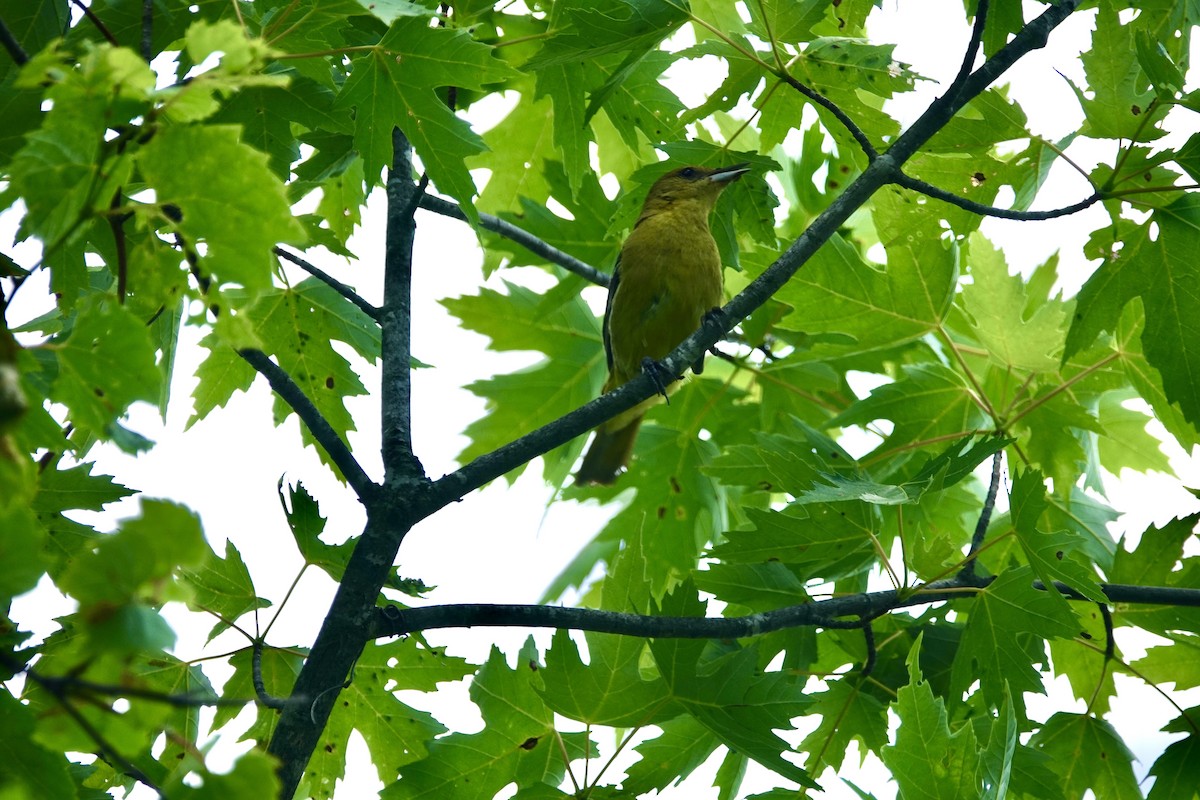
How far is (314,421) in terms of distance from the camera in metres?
2.74

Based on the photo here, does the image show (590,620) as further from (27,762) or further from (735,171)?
(735,171)

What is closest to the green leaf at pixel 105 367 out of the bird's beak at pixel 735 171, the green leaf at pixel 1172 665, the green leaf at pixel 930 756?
the green leaf at pixel 930 756

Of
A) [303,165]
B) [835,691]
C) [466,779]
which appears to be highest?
[303,165]

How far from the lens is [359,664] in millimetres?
3408

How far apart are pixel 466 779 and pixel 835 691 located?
4.40 ft

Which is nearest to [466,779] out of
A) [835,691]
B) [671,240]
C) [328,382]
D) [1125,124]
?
[835,691]

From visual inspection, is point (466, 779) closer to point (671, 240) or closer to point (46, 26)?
point (46, 26)

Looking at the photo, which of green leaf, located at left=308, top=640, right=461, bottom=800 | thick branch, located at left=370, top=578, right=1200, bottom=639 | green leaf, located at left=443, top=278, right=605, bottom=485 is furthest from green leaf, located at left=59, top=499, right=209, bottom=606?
green leaf, located at left=443, top=278, right=605, bottom=485

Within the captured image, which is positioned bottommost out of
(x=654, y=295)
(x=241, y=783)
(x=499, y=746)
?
(x=241, y=783)

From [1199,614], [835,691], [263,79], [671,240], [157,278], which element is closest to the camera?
[263,79]

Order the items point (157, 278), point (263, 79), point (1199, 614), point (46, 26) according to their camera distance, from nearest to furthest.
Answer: point (263, 79), point (157, 278), point (46, 26), point (1199, 614)

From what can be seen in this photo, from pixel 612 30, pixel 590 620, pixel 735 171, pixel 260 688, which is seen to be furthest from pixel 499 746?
pixel 735 171

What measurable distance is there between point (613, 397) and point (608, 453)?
2.73m

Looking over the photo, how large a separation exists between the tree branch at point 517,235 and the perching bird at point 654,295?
61 cm
